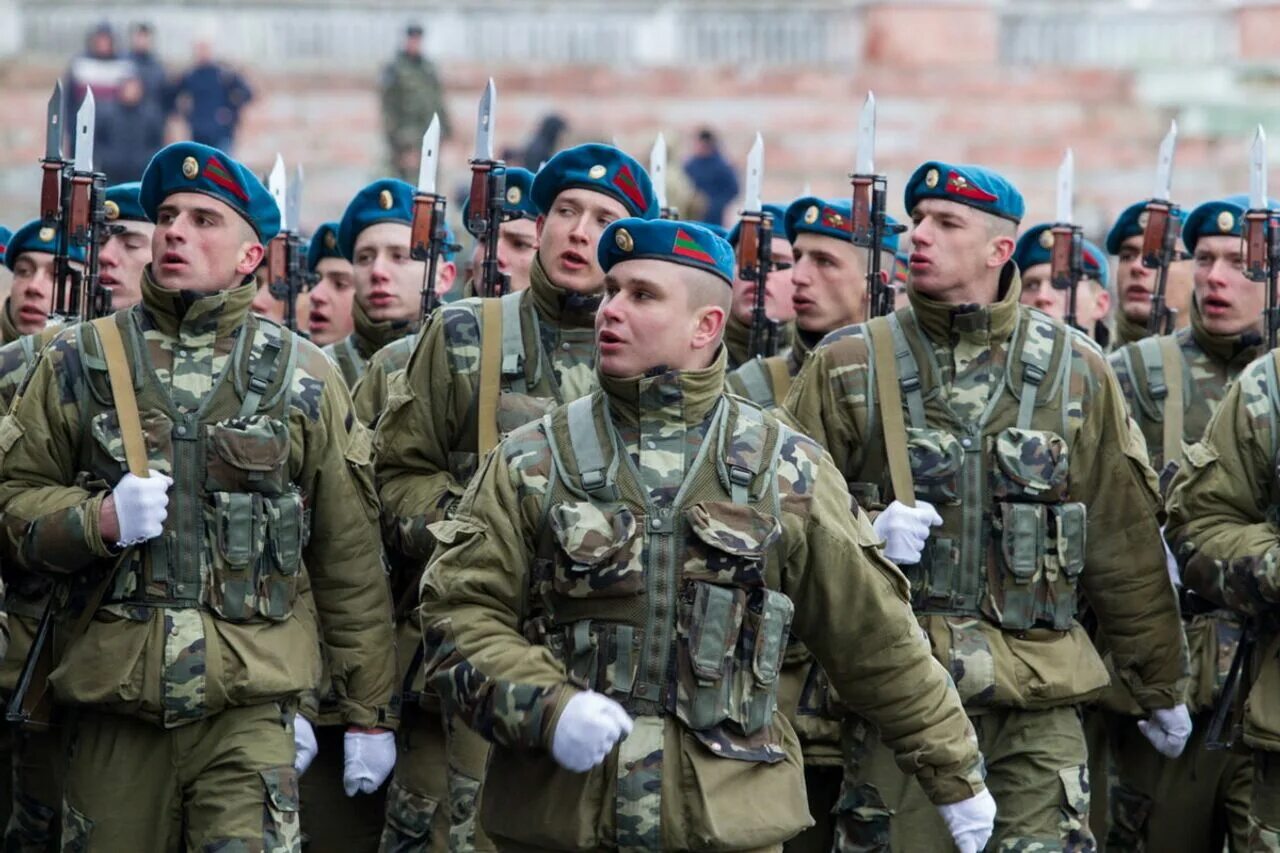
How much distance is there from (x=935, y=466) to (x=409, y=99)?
2005 cm

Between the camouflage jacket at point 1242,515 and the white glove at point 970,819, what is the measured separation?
1608 mm

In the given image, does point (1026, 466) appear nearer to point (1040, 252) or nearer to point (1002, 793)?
point (1002, 793)

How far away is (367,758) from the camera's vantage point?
8422 millimetres

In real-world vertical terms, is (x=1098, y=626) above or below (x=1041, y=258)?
below

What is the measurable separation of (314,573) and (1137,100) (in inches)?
908

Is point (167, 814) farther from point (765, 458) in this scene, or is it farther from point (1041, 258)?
point (1041, 258)

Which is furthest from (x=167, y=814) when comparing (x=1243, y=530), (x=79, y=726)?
(x=1243, y=530)

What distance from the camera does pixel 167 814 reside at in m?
7.78

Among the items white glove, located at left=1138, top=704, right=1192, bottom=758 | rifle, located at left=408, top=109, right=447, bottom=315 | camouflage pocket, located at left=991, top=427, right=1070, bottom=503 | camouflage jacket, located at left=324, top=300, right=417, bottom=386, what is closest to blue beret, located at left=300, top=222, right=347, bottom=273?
camouflage jacket, located at left=324, top=300, right=417, bottom=386

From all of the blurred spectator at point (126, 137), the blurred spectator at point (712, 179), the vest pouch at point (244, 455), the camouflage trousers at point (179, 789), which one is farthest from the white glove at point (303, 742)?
the blurred spectator at point (126, 137)

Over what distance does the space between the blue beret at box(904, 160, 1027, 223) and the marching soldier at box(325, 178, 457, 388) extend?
308 cm

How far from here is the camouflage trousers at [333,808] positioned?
9.72 m

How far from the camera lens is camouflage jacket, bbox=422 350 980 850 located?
661 centimetres

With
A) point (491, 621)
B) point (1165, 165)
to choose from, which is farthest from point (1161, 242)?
point (491, 621)
